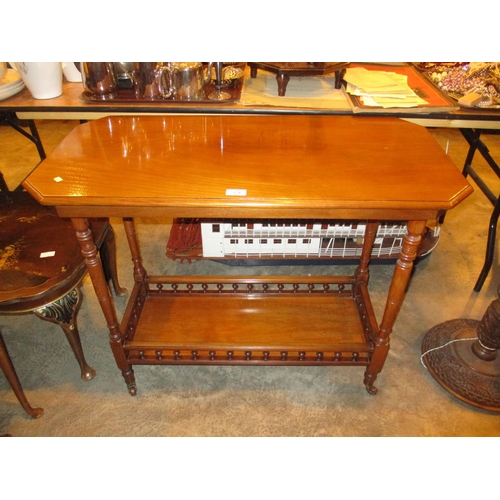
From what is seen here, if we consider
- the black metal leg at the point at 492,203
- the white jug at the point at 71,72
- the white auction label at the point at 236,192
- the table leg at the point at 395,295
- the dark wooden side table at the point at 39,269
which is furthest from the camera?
the black metal leg at the point at 492,203

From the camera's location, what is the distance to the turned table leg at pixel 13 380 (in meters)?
1.46

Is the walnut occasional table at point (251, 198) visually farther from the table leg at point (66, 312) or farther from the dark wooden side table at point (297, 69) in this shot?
the dark wooden side table at point (297, 69)

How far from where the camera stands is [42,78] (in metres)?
1.64

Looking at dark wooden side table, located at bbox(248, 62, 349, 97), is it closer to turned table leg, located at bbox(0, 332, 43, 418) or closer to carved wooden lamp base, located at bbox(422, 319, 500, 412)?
carved wooden lamp base, located at bbox(422, 319, 500, 412)

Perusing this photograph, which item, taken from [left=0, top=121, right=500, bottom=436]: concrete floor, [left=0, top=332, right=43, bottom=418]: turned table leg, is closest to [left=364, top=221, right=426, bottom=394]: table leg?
[left=0, top=121, right=500, bottom=436]: concrete floor

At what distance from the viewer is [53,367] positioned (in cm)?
178

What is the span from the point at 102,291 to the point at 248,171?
0.64 meters

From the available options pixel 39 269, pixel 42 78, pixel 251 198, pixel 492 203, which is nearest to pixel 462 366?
pixel 492 203

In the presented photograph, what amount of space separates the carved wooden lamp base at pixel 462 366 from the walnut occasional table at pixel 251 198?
322 mm

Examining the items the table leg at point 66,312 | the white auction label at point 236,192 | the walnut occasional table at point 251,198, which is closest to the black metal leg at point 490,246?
the walnut occasional table at point 251,198

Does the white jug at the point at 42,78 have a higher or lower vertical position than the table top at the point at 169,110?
higher

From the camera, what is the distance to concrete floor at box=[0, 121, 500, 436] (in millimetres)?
1557

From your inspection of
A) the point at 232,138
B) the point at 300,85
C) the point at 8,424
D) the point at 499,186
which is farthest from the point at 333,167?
the point at 499,186

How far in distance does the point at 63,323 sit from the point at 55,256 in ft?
0.79
